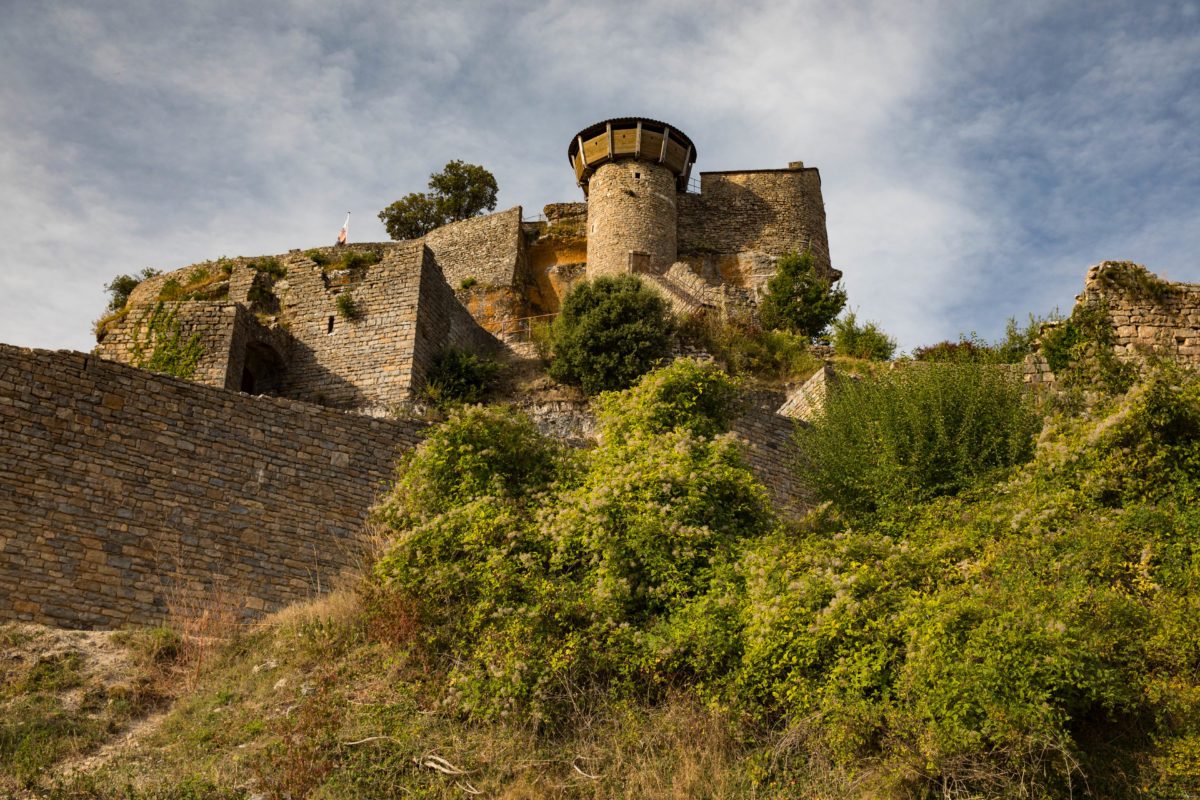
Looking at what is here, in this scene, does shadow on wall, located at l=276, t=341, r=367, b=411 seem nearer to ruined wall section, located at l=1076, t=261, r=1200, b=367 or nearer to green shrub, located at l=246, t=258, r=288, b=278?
green shrub, located at l=246, t=258, r=288, b=278

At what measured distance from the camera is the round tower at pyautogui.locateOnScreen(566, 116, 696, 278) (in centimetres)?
2703

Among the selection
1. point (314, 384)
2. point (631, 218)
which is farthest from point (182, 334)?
point (631, 218)

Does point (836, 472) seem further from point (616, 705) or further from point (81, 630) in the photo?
point (81, 630)

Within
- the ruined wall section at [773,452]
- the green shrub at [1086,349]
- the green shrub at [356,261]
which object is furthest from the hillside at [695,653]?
the green shrub at [356,261]

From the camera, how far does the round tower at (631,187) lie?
27.0 meters

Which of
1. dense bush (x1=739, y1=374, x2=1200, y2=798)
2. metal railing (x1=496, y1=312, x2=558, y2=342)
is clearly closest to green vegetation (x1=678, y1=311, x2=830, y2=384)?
metal railing (x1=496, y1=312, x2=558, y2=342)

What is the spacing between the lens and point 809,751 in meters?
6.87

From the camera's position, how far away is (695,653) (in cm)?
739

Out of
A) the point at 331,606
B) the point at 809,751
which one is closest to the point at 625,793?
the point at 809,751

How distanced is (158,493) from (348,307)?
8468mm

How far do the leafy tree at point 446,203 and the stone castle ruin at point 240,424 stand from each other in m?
10.3

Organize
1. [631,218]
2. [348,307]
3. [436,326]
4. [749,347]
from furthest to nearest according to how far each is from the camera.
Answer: [631,218] → [749,347] → [436,326] → [348,307]

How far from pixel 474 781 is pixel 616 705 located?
1.16 m

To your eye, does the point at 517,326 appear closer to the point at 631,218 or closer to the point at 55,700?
the point at 631,218
